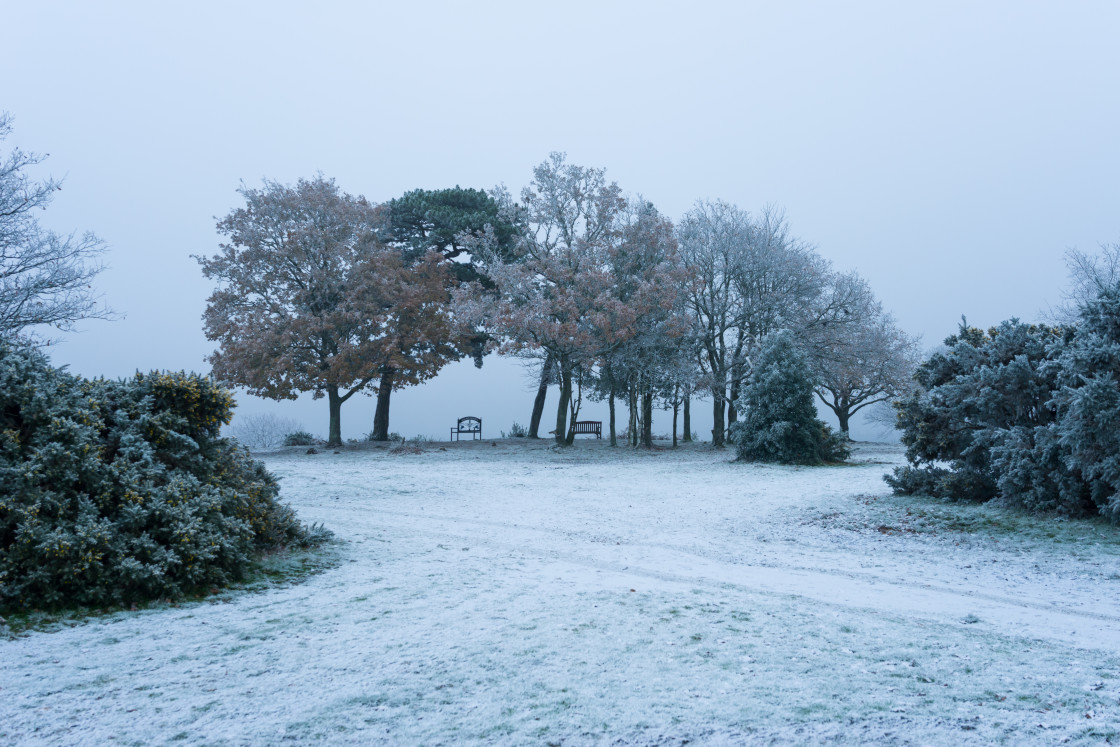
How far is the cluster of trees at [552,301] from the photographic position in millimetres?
22344

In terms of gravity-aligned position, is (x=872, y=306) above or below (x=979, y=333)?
above

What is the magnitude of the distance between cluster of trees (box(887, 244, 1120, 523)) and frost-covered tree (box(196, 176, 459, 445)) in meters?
17.0

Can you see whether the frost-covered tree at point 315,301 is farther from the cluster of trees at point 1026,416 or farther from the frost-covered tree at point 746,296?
the cluster of trees at point 1026,416

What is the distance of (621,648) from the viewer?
417 cm

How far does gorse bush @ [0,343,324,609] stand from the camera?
5062 mm

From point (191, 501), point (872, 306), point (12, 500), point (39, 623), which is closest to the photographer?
point (39, 623)

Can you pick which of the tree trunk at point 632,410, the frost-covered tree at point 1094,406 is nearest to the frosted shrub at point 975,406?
the frost-covered tree at point 1094,406

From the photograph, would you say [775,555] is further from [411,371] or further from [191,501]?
[411,371]

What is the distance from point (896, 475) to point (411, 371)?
1736 centimetres

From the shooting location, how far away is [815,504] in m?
10.8

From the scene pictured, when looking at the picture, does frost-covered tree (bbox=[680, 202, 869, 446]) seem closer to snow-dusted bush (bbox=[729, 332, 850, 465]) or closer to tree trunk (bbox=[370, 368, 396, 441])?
snow-dusted bush (bbox=[729, 332, 850, 465])

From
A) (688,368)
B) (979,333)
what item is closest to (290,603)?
(979,333)

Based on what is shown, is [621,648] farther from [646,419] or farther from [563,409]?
[646,419]

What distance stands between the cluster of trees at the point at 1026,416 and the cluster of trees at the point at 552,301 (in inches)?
397
